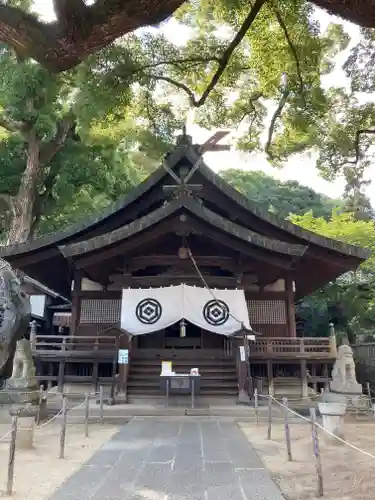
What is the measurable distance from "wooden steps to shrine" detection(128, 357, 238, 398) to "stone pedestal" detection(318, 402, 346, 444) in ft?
14.3

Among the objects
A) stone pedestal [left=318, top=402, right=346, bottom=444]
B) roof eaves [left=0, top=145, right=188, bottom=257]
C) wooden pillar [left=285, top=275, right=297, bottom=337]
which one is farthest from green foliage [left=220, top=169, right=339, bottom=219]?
stone pedestal [left=318, top=402, right=346, bottom=444]

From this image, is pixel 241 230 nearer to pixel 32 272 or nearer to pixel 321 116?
pixel 321 116

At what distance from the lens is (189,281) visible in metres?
12.2


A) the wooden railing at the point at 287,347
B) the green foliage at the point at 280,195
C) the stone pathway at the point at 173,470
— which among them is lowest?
the stone pathway at the point at 173,470

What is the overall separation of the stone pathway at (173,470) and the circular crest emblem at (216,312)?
362 cm

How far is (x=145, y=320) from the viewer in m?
11.4

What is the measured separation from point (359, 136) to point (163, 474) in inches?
468

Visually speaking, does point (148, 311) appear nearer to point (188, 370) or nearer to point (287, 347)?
point (188, 370)

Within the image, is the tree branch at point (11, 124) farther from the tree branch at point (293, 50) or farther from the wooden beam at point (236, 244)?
the tree branch at point (293, 50)

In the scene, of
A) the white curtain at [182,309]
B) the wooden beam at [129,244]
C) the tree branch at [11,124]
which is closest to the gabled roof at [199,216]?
the wooden beam at [129,244]

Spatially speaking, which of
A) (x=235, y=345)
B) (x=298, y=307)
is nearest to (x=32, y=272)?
(x=235, y=345)

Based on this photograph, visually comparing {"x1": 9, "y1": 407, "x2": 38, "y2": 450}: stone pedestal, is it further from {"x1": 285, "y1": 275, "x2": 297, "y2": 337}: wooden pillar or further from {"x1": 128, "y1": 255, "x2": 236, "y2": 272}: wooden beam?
{"x1": 285, "y1": 275, "x2": 297, "y2": 337}: wooden pillar

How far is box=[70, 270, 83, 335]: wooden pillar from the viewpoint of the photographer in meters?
12.8

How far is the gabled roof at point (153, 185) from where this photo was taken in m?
12.4
